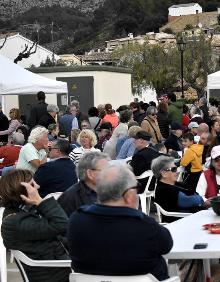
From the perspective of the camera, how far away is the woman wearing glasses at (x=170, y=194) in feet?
23.6

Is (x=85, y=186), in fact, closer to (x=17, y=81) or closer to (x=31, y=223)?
(x=31, y=223)

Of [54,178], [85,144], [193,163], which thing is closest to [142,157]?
[85,144]

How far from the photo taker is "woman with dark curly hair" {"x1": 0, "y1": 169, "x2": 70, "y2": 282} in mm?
5113

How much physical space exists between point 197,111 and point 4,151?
797cm

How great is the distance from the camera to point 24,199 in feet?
16.9

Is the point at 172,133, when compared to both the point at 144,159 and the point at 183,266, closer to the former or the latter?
the point at 144,159

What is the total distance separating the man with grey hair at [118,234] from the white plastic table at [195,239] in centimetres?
58

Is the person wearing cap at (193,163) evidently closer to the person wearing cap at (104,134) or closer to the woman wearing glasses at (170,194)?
the person wearing cap at (104,134)

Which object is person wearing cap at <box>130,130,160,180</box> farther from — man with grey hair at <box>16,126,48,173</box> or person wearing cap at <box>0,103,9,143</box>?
person wearing cap at <box>0,103,9,143</box>

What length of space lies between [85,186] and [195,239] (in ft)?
3.91

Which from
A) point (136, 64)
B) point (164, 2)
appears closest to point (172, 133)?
point (136, 64)

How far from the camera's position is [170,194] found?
23.9 feet

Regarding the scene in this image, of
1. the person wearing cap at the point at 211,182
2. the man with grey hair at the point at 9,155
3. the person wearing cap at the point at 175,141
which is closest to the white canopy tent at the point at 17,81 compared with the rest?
the person wearing cap at the point at 175,141

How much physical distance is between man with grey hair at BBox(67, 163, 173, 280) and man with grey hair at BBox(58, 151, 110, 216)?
169 centimetres
